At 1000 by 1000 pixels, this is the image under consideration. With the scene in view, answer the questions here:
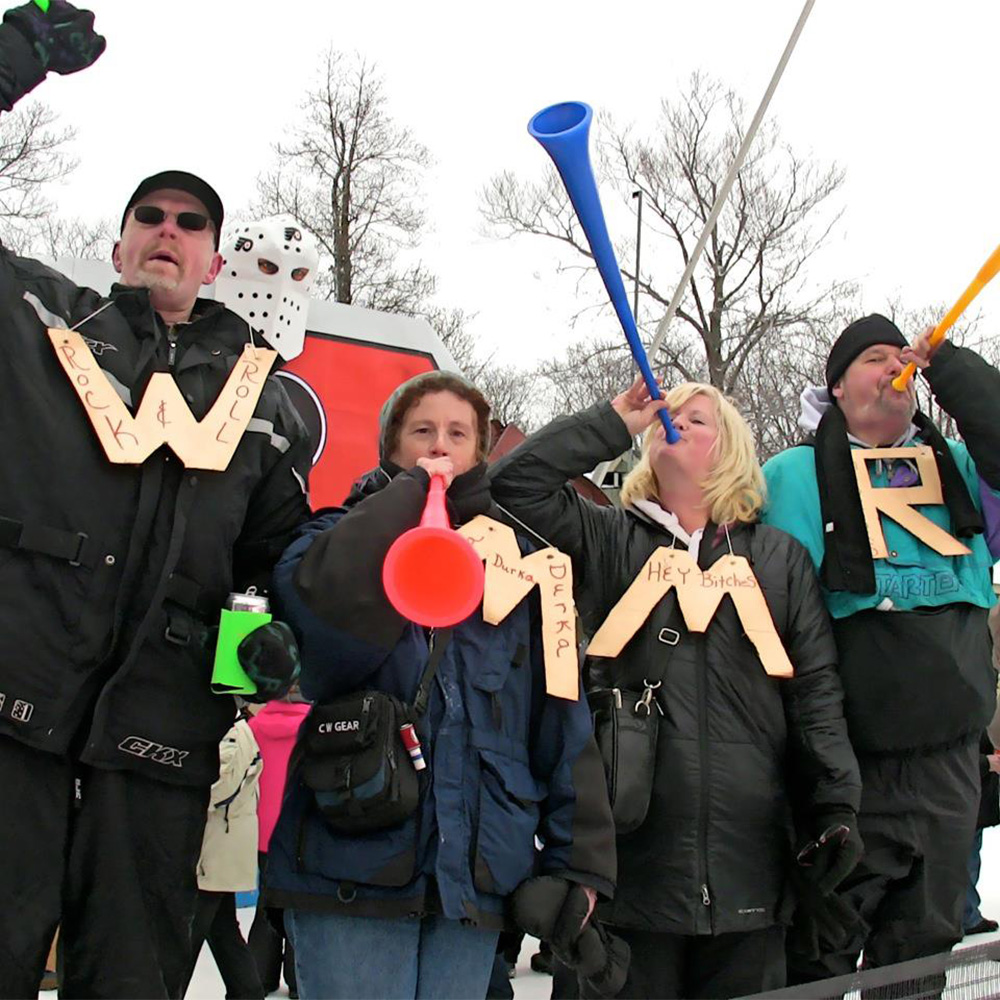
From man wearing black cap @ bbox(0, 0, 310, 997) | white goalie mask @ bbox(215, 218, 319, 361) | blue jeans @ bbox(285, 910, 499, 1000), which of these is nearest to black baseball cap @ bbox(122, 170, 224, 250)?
man wearing black cap @ bbox(0, 0, 310, 997)

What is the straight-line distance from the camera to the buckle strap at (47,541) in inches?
79.0

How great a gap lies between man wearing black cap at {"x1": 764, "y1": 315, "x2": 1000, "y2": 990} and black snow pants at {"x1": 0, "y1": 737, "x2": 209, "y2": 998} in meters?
1.45

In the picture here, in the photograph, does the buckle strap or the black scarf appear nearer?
the buckle strap

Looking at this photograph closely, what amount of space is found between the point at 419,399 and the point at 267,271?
11.9 ft

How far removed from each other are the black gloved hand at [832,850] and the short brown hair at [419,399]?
1166mm

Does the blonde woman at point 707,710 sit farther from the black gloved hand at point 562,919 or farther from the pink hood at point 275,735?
the pink hood at point 275,735

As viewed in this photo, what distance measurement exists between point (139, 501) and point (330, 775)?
634mm

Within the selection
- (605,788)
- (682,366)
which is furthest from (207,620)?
(682,366)

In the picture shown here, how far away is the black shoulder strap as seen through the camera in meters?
2.20

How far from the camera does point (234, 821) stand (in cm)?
416

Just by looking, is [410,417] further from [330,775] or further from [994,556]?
[994,556]

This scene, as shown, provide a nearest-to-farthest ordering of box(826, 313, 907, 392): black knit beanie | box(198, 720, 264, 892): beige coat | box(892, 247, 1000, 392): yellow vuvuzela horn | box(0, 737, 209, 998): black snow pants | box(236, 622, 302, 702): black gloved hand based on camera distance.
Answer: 1. box(0, 737, 209, 998): black snow pants
2. box(236, 622, 302, 702): black gloved hand
3. box(892, 247, 1000, 392): yellow vuvuzela horn
4. box(826, 313, 907, 392): black knit beanie
5. box(198, 720, 264, 892): beige coat

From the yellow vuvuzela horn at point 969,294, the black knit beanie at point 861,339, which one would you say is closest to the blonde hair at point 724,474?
the black knit beanie at point 861,339

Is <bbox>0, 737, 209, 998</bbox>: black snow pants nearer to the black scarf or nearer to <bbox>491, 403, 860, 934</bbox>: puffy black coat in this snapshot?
<bbox>491, 403, 860, 934</bbox>: puffy black coat
